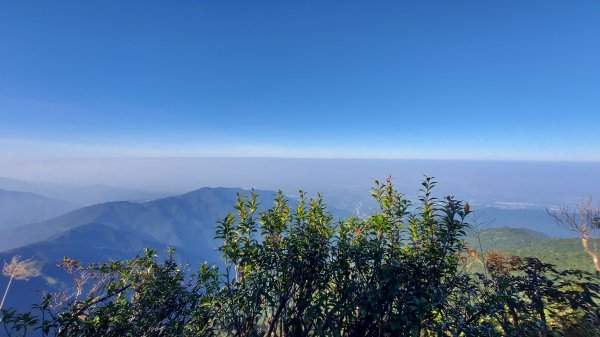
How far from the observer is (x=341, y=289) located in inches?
255

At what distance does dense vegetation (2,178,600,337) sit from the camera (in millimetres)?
5488

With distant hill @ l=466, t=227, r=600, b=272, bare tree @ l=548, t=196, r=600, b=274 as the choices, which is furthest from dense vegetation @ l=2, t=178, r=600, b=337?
bare tree @ l=548, t=196, r=600, b=274

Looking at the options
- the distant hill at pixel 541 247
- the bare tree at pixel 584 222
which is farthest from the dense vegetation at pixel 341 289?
the bare tree at pixel 584 222

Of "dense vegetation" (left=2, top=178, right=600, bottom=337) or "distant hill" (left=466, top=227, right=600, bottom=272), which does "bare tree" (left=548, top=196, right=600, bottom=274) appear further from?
"dense vegetation" (left=2, top=178, right=600, bottom=337)

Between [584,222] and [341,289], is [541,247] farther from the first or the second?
[341,289]

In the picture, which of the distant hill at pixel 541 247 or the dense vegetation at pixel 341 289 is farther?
the distant hill at pixel 541 247

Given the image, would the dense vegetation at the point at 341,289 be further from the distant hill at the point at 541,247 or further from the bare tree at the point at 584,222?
the bare tree at the point at 584,222

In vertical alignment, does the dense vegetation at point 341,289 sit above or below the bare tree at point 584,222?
above

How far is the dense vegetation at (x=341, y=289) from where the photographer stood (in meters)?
5.49

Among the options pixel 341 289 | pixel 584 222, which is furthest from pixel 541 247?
pixel 341 289

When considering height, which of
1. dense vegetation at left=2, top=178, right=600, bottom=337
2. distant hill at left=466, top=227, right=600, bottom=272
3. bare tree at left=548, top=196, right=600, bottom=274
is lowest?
distant hill at left=466, top=227, right=600, bottom=272

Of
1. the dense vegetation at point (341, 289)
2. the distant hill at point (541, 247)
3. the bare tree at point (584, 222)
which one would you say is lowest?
the distant hill at point (541, 247)

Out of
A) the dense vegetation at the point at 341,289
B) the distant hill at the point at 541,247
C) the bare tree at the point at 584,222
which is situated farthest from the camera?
the distant hill at the point at 541,247

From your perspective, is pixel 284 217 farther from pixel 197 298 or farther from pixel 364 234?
pixel 197 298
